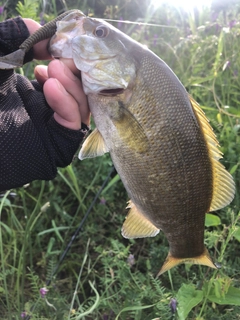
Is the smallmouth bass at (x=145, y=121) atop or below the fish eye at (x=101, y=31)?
below

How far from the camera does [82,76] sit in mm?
1377

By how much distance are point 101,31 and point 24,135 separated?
48cm

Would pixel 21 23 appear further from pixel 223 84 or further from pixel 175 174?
pixel 223 84

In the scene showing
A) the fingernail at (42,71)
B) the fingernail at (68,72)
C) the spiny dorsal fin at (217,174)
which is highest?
the fingernail at (68,72)

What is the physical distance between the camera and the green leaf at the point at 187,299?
1.46m

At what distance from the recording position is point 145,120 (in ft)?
4.42

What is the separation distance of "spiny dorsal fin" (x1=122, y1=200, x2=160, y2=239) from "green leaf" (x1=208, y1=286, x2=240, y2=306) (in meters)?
0.34

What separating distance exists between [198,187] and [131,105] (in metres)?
0.39

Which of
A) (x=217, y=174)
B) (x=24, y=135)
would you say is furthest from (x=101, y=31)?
(x=217, y=174)

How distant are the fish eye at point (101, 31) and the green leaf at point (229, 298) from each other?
1095 mm

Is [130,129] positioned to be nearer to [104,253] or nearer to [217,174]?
[217,174]

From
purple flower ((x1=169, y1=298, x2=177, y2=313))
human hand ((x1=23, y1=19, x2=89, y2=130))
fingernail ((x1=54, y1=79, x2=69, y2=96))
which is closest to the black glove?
human hand ((x1=23, y1=19, x2=89, y2=130))

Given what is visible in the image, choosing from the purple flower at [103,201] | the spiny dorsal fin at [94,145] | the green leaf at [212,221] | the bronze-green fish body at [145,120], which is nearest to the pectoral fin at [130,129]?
the bronze-green fish body at [145,120]

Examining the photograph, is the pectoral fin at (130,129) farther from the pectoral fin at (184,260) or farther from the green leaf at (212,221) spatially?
the green leaf at (212,221)
